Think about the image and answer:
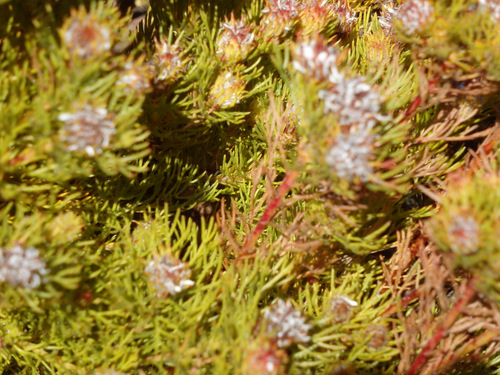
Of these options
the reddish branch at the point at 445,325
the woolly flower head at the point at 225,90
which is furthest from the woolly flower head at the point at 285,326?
the woolly flower head at the point at 225,90

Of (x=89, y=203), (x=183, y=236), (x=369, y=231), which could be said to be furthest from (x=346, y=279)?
(x=89, y=203)

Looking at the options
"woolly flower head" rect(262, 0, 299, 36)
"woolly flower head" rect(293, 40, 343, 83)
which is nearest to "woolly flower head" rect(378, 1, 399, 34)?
"woolly flower head" rect(262, 0, 299, 36)

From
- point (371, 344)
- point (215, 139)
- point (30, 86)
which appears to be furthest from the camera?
point (215, 139)

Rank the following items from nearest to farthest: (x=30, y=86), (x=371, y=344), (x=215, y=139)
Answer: (x=30, y=86), (x=371, y=344), (x=215, y=139)

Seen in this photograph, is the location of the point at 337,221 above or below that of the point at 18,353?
above

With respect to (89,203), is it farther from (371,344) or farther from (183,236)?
(371,344)

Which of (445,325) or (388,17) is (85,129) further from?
(388,17)

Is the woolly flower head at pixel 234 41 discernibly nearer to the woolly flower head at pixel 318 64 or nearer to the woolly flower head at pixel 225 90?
the woolly flower head at pixel 225 90

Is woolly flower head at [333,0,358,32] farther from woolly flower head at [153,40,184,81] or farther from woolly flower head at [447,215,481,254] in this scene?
woolly flower head at [447,215,481,254]
